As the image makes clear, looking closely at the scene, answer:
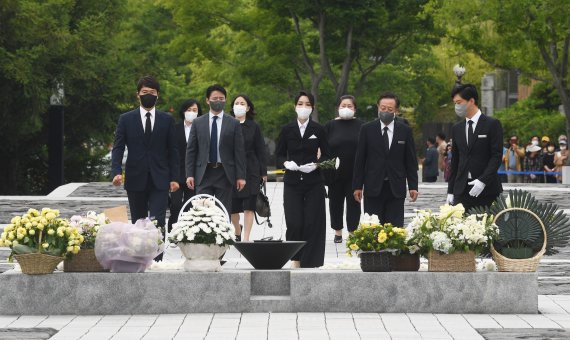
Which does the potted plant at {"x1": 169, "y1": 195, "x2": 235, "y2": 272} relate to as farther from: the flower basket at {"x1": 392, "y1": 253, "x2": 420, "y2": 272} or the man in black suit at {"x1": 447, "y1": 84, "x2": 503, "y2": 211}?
the man in black suit at {"x1": 447, "y1": 84, "x2": 503, "y2": 211}

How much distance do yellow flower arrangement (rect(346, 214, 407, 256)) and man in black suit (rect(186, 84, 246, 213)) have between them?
328 centimetres

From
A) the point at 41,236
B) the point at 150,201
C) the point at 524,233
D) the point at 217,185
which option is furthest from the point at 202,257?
the point at 217,185

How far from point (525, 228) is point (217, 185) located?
4.06 m

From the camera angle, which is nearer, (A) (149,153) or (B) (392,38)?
(A) (149,153)

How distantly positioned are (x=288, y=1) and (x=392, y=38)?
4228mm

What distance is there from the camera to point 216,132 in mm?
16328

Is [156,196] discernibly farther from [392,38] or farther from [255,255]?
[392,38]

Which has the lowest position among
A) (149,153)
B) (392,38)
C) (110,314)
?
(110,314)

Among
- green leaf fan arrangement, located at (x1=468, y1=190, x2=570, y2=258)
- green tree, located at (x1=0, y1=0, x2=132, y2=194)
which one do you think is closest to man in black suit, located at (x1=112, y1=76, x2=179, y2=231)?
green leaf fan arrangement, located at (x1=468, y1=190, x2=570, y2=258)

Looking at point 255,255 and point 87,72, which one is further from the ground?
point 87,72

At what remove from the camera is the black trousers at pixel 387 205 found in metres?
15.8

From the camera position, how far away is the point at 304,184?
16438 mm

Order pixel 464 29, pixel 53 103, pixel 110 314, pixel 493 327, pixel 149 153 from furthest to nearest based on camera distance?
pixel 464 29
pixel 53 103
pixel 149 153
pixel 110 314
pixel 493 327

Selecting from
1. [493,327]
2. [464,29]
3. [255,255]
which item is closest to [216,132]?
[255,255]
